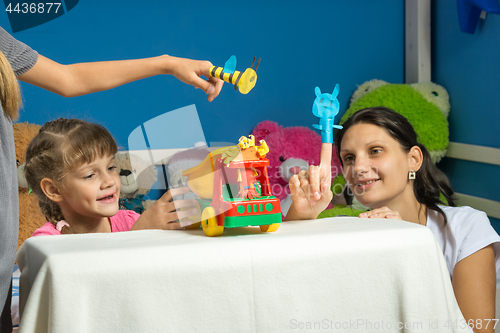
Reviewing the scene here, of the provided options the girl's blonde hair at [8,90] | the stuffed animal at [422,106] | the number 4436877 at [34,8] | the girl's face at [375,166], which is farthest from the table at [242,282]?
the number 4436877 at [34,8]

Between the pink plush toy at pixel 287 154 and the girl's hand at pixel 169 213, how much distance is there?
38.1 inches

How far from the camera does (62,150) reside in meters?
0.91

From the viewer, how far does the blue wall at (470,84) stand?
165 cm

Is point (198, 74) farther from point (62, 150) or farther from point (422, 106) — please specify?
point (422, 106)

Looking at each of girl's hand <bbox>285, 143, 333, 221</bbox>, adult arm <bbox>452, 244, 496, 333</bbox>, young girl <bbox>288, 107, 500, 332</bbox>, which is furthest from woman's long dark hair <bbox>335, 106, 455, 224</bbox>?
girl's hand <bbox>285, 143, 333, 221</bbox>

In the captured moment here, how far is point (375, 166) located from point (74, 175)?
2.40 feet

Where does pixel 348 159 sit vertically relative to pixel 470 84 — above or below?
below

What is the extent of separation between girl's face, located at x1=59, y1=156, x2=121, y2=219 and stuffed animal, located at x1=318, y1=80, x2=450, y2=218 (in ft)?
3.67

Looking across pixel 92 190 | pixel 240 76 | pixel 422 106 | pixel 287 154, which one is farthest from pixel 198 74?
pixel 422 106

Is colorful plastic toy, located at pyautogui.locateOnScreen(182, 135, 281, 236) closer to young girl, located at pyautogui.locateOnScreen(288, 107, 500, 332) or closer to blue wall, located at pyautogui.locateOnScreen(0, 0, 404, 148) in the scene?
young girl, located at pyautogui.locateOnScreen(288, 107, 500, 332)

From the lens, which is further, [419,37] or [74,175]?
[419,37]

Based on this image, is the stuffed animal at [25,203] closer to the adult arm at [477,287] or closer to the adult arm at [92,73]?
the adult arm at [92,73]

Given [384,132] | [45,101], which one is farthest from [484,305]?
[45,101]

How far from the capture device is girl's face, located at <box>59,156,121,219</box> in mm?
882
